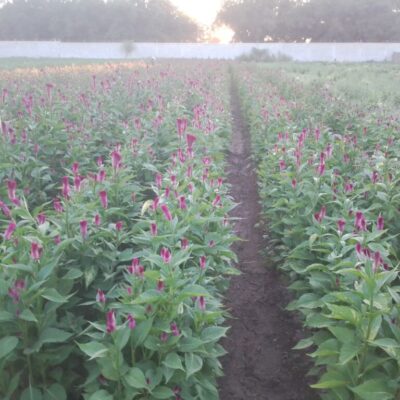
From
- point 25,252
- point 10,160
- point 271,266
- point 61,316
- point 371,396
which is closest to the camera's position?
point 371,396

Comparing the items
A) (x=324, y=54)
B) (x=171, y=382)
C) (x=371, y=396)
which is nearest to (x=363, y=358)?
(x=371, y=396)

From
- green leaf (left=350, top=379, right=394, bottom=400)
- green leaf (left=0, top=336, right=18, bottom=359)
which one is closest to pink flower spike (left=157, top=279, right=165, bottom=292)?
green leaf (left=0, top=336, right=18, bottom=359)

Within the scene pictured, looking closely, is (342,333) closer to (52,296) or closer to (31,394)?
(52,296)

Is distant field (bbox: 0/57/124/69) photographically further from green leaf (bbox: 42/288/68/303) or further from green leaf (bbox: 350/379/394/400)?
green leaf (bbox: 350/379/394/400)

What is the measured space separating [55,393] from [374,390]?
61.2 inches

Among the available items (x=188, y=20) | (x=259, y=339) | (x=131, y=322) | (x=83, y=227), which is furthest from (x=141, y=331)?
(x=188, y=20)

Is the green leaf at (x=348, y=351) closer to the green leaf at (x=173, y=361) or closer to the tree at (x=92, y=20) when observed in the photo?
the green leaf at (x=173, y=361)

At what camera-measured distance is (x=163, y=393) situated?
2264 millimetres

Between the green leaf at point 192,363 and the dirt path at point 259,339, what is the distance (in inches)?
44.7

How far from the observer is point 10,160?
4.75 metres

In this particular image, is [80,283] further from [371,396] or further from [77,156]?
[77,156]

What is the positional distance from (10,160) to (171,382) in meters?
3.15

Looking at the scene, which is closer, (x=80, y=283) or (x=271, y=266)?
(x=80, y=283)

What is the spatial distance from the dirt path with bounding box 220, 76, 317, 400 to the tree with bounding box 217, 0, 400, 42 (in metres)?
54.8
